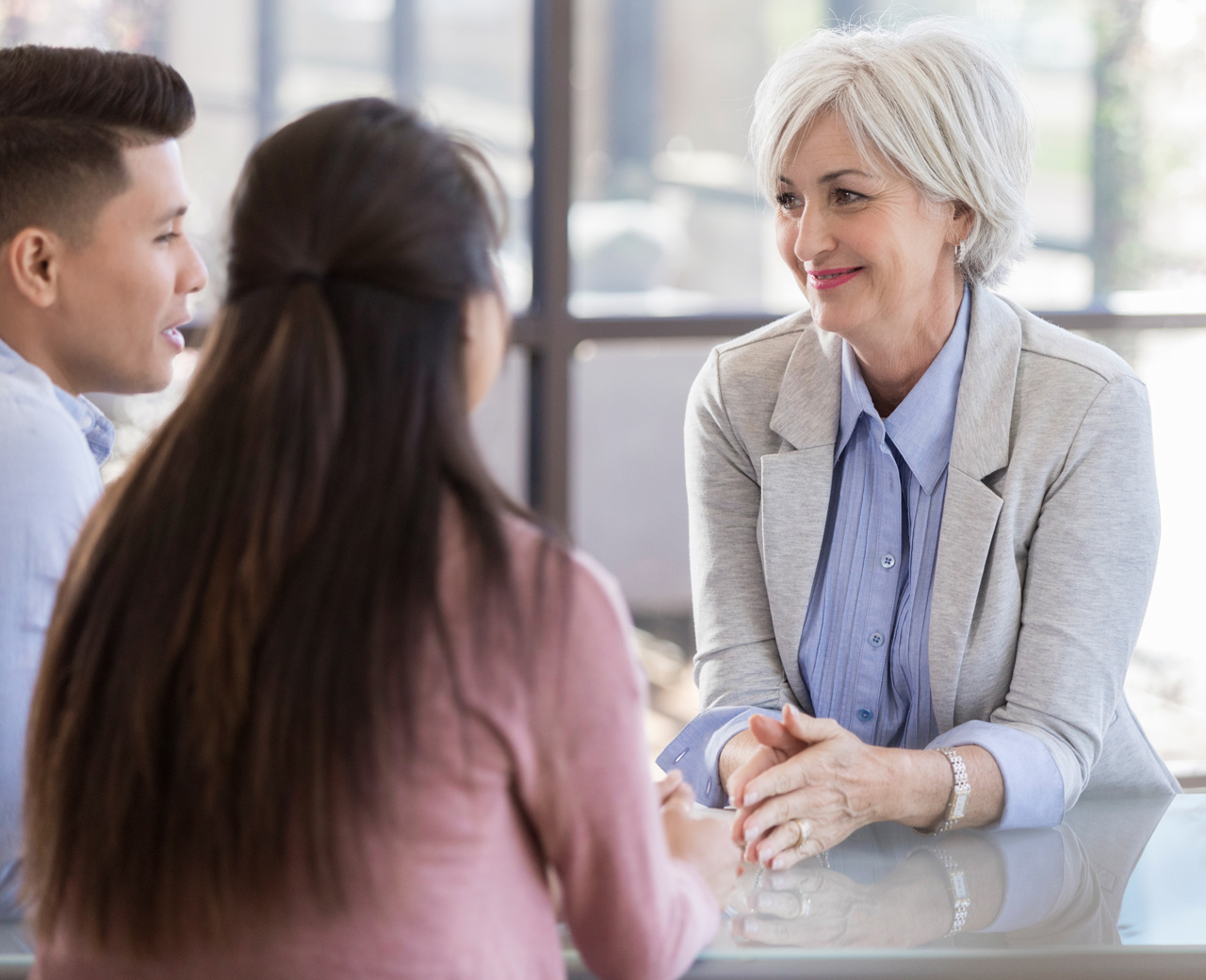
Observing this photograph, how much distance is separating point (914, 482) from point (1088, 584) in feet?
0.82

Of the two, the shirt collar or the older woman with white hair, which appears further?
the shirt collar

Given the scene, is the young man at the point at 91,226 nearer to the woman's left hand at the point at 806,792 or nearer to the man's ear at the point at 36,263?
the man's ear at the point at 36,263

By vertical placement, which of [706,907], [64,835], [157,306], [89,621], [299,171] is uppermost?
[299,171]

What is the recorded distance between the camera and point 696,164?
360cm

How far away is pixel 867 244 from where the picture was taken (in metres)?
1.58

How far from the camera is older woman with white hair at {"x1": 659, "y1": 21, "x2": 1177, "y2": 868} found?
1463 millimetres

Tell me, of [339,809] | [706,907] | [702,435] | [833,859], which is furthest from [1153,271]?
[339,809]

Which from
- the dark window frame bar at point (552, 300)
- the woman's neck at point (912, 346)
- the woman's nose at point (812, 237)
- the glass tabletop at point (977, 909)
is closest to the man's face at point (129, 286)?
the glass tabletop at point (977, 909)

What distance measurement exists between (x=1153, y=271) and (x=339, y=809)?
11.2 ft

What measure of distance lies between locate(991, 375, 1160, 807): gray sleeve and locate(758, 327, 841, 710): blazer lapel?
0.86 ft

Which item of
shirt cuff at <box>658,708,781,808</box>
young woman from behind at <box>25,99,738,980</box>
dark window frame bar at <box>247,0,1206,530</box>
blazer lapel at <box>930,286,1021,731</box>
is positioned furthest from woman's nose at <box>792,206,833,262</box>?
dark window frame bar at <box>247,0,1206,530</box>

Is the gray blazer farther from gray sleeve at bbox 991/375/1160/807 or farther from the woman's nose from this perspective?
the woman's nose

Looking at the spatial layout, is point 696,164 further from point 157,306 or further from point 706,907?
point 706,907

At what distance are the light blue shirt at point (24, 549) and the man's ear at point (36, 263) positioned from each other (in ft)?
0.76
